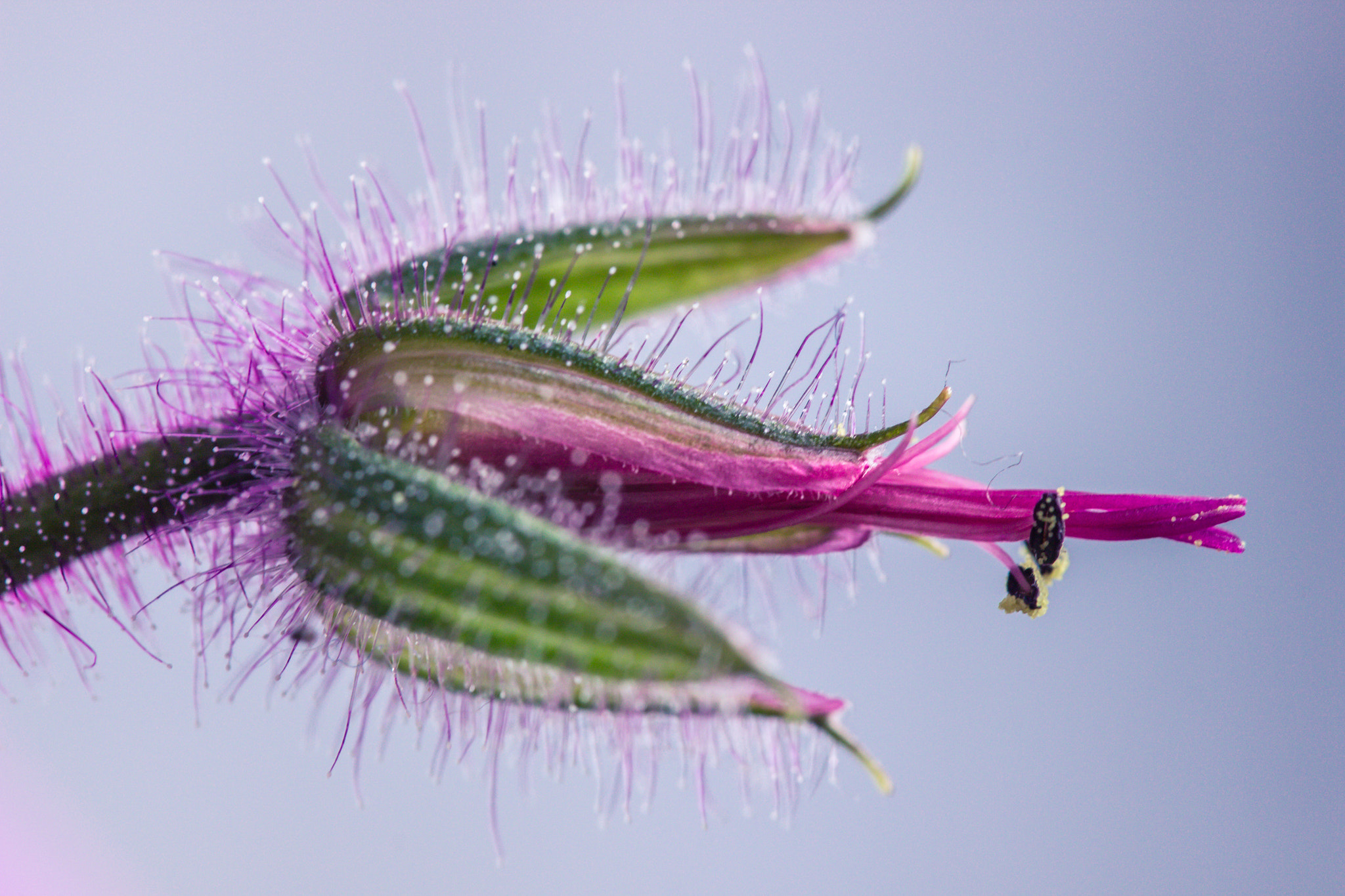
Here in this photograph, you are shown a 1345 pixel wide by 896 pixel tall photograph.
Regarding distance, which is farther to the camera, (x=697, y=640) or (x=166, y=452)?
(x=166, y=452)

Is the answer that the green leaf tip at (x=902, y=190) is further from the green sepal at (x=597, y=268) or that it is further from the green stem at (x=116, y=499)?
the green stem at (x=116, y=499)

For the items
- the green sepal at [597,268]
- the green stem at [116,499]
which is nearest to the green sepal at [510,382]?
the green sepal at [597,268]

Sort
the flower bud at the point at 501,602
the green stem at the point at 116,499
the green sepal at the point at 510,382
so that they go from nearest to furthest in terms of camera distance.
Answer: the flower bud at the point at 501,602, the green sepal at the point at 510,382, the green stem at the point at 116,499

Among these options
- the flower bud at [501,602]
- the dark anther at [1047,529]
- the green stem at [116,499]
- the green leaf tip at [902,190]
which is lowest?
the flower bud at [501,602]

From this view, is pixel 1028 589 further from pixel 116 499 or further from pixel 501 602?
pixel 116 499

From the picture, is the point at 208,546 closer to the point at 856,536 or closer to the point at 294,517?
the point at 294,517

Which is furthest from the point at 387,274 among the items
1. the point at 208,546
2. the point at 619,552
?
the point at 619,552
